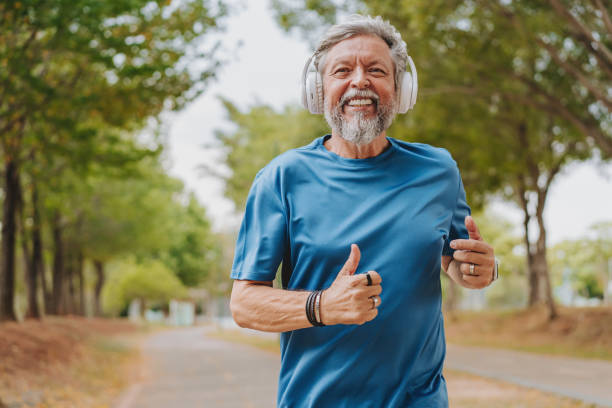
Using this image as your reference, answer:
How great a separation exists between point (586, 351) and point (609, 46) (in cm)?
778

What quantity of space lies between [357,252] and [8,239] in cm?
1826

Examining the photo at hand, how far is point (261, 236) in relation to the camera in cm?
217

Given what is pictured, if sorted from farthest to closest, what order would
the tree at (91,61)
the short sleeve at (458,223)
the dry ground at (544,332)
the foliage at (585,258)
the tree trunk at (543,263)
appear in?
1. the foliage at (585,258)
2. the tree trunk at (543,263)
3. the dry ground at (544,332)
4. the tree at (91,61)
5. the short sleeve at (458,223)

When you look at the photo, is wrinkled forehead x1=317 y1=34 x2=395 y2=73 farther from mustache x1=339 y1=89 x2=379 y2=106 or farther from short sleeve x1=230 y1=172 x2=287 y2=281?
short sleeve x1=230 y1=172 x2=287 y2=281

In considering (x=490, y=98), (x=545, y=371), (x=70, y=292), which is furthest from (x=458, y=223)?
(x=70, y=292)

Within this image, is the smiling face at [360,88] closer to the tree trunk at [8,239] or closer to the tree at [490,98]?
the tree at [490,98]

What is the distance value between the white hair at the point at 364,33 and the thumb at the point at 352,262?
2.48 feet

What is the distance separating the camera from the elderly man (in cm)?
213

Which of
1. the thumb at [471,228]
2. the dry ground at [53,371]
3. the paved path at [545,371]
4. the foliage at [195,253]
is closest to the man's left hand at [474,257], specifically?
the thumb at [471,228]

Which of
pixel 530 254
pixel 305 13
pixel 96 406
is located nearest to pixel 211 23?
pixel 305 13

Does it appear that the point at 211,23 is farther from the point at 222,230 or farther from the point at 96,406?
the point at 222,230

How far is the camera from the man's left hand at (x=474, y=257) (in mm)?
2217

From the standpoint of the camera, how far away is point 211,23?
13984mm

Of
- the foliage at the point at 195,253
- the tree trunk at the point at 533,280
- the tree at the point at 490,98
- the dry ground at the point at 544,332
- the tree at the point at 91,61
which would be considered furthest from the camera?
the foliage at the point at 195,253
